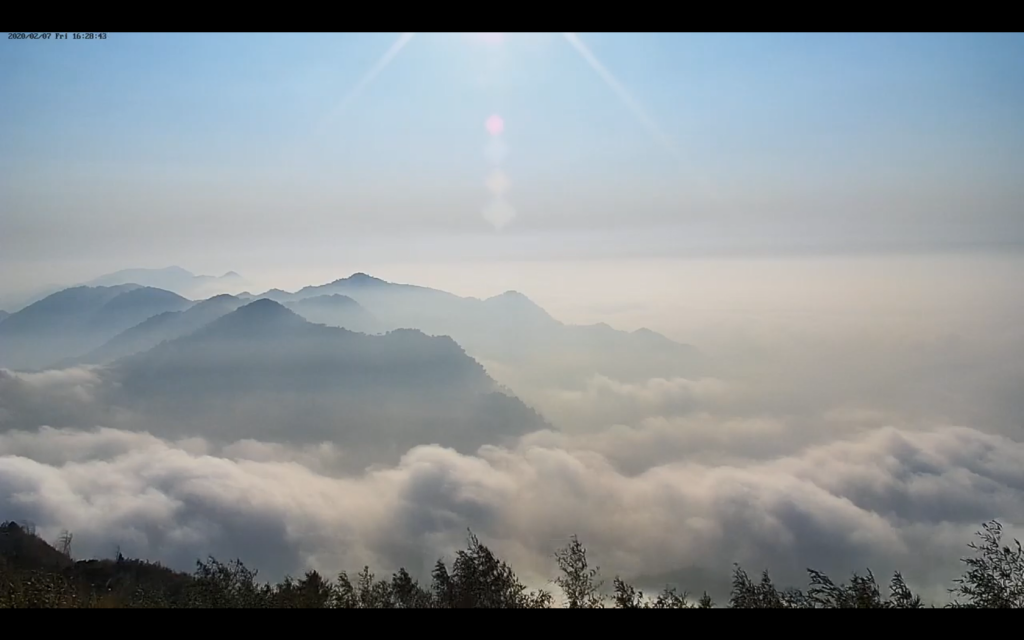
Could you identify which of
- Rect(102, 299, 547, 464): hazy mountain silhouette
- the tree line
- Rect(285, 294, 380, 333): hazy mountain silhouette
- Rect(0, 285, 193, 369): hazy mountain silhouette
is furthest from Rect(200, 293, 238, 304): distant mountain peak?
the tree line

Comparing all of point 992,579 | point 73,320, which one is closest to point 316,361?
point 73,320

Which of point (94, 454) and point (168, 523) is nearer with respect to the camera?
point (168, 523)

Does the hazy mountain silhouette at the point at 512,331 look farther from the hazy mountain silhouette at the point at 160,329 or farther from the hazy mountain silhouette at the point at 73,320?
the hazy mountain silhouette at the point at 73,320

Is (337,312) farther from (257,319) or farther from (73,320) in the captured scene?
(73,320)

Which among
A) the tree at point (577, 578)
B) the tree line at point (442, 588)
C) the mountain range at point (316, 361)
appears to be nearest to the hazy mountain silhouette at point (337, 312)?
the mountain range at point (316, 361)

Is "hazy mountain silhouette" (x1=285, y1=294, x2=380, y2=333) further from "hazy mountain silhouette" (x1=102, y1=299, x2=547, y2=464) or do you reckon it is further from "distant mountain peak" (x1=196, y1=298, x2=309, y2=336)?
"hazy mountain silhouette" (x1=102, y1=299, x2=547, y2=464)
